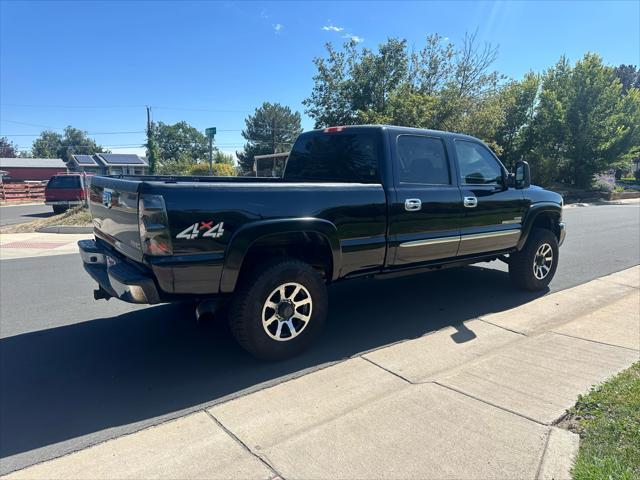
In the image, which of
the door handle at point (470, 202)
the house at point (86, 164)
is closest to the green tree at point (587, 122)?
the door handle at point (470, 202)

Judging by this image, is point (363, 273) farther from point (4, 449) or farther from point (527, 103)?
point (527, 103)

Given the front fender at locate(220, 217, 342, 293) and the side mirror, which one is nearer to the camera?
the front fender at locate(220, 217, 342, 293)

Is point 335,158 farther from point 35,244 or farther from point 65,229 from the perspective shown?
point 65,229

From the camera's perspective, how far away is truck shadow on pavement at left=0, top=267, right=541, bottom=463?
2.94m

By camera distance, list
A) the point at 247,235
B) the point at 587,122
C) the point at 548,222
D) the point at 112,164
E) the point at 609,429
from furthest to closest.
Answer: the point at 112,164
the point at 587,122
the point at 548,222
the point at 247,235
the point at 609,429

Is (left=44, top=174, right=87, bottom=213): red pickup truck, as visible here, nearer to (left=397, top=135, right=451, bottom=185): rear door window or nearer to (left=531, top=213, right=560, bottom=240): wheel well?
(left=397, top=135, right=451, bottom=185): rear door window

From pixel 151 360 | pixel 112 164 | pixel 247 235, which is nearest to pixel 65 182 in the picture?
pixel 151 360

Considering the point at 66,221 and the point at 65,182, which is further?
the point at 65,182

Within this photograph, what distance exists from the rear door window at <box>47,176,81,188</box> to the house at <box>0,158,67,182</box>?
55025 mm

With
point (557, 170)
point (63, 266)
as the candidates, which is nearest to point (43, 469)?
point (63, 266)

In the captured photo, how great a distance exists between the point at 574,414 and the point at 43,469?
3.25m

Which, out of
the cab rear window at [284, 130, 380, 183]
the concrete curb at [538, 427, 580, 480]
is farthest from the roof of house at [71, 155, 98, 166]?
the concrete curb at [538, 427, 580, 480]

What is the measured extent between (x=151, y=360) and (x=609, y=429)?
3.42m

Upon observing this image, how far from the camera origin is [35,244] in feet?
34.9
